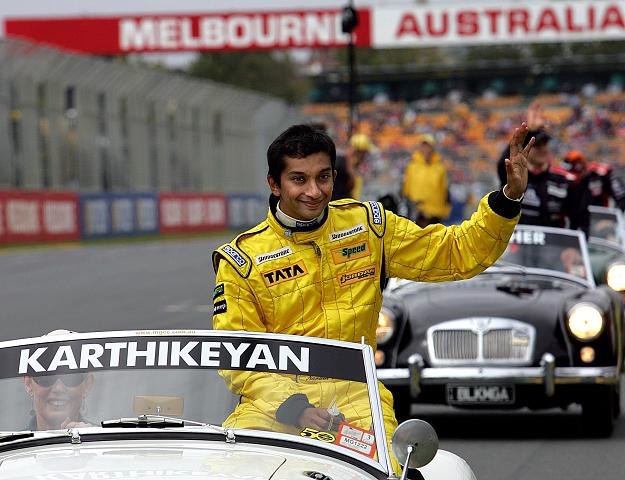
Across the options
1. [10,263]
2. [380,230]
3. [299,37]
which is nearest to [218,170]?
[299,37]

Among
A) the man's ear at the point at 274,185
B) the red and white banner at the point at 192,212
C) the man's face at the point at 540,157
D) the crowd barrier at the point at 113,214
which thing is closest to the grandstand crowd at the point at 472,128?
the crowd barrier at the point at 113,214

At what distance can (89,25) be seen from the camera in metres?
59.7

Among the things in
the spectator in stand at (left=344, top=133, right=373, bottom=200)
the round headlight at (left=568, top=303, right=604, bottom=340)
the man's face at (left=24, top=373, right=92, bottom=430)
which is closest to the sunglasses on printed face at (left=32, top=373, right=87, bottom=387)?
the man's face at (left=24, top=373, right=92, bottom=430)

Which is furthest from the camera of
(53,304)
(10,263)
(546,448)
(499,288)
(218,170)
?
(218,170)

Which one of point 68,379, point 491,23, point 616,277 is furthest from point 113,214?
point 68,379

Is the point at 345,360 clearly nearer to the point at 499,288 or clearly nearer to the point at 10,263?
the point at 499,288

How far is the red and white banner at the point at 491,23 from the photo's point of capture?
56.5m

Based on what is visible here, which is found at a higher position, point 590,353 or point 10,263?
point 590,353

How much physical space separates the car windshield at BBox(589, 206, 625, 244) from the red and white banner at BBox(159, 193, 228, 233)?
1170 inches

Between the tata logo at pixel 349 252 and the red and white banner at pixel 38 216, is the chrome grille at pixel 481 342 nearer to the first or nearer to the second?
the tata logo at pixel 349 252

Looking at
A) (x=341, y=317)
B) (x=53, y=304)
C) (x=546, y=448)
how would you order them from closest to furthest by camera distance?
1. (x=341, y=317)
2. (x=546, y=448)
3. (x=53, y=304)

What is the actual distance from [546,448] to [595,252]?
15.7 feet

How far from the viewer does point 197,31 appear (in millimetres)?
59719

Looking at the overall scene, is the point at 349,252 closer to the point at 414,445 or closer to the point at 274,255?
the point at 274,255
